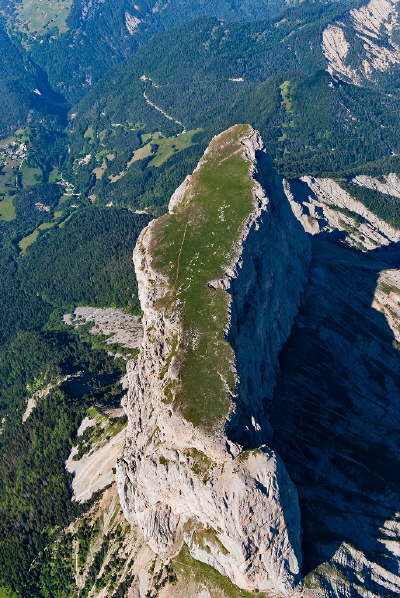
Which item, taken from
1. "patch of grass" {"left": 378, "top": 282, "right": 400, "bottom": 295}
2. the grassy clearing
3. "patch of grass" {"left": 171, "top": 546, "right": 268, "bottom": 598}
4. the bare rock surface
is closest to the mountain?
"patch of grass" {"left": 171, "top": 546, "right": 268, "bottom": 598}

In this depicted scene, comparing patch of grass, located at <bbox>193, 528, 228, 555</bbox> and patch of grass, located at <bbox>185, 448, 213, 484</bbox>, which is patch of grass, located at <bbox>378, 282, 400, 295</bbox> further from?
patch of grass, located at <bbox>193, 528, 228, 555</bbox>

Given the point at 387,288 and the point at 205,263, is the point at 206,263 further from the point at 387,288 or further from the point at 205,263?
the point at 387,288

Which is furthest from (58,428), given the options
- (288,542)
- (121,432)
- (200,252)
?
(288,542)

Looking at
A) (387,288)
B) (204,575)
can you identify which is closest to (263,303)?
(204,575)

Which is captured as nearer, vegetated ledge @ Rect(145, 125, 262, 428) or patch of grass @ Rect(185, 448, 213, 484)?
patch of grass @ Rect(185, 448, 213, 484)

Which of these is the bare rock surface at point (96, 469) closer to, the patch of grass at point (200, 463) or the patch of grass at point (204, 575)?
the patch of grass at point (204, 575)

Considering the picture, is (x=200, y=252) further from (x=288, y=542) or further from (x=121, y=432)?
(x=288, y=542)

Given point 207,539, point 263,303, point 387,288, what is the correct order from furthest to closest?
point 387,288 < point 263,303 < point 207,539
